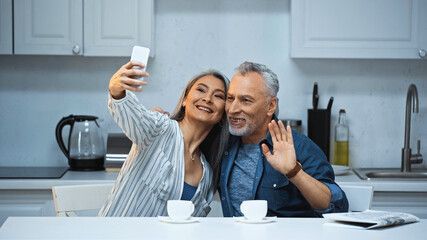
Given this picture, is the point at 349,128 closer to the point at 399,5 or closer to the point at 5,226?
the point at 399,5

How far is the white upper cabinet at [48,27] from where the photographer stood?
3188 millimetres

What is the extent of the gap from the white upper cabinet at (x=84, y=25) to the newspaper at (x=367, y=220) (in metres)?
1.83

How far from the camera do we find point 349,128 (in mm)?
3588

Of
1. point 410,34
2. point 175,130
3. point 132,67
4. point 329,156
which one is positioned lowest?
point 329,156

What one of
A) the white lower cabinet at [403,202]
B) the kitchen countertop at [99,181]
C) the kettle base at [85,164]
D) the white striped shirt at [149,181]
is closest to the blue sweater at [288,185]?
the white striped shirt at [149,181]

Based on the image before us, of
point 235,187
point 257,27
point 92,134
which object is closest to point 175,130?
point 235,187

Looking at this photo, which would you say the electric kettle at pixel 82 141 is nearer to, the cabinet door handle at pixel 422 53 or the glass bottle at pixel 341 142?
the glass bottle at pixel 341 142

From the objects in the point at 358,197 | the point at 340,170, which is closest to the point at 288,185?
the point at 358,197

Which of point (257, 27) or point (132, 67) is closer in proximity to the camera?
point (132, 67)

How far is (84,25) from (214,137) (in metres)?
1.20

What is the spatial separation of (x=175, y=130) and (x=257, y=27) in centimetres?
145

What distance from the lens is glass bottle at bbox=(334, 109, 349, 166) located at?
3494mm

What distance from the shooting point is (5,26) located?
3188 millimetres

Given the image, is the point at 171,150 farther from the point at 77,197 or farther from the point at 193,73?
the point at 193,73
